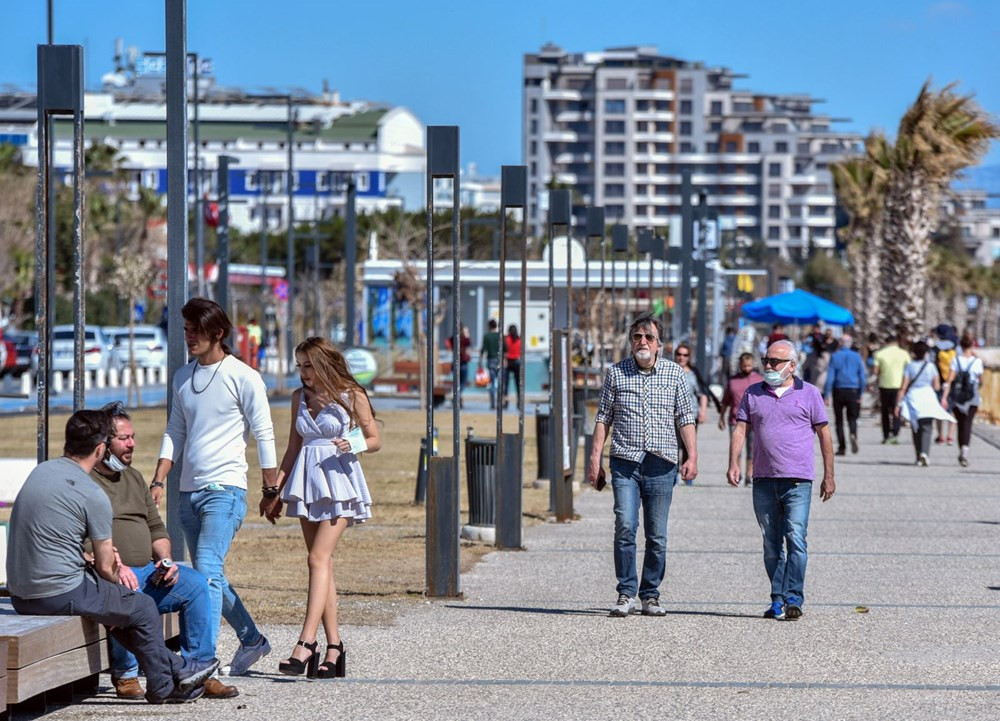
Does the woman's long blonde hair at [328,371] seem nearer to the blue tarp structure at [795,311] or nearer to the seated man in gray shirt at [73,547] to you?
the seated man in gray shirt at [73,547]

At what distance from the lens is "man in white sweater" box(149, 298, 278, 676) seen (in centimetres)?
850

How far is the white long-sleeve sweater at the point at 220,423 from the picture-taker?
852 cm

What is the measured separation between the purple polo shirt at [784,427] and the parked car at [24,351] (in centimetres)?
3817

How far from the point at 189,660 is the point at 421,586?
425 cm

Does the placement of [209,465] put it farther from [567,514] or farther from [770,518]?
[567,514]

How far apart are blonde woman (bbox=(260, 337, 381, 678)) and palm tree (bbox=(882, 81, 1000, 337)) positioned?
33.0 meters

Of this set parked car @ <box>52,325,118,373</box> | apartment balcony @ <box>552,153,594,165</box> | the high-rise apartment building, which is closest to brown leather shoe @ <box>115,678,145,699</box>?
parked car @ <box>52,325,118,373</box>

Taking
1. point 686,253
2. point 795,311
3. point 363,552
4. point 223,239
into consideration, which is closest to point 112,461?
point 363,552

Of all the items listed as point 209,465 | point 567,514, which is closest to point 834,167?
point 567,514

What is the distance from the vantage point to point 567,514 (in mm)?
17281

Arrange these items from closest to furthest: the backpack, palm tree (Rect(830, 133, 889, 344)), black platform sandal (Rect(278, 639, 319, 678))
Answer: black platform sandal (Rect(278, 639, 319, 678)) < the backpack < palm tree (Rect(830, 133, 889, 344))

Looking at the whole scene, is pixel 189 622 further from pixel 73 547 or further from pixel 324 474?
pixel 324 474

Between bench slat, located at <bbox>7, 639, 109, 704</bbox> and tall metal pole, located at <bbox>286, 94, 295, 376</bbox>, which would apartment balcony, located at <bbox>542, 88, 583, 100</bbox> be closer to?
tall metal pole, located at <bbox>286, 94, 295, 376</bbox>

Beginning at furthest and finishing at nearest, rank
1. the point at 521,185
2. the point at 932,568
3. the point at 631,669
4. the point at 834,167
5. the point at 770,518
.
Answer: the point at 834,167, the point at 521,185, the point at 932,568, the point at 770,518, the point at 631,669
